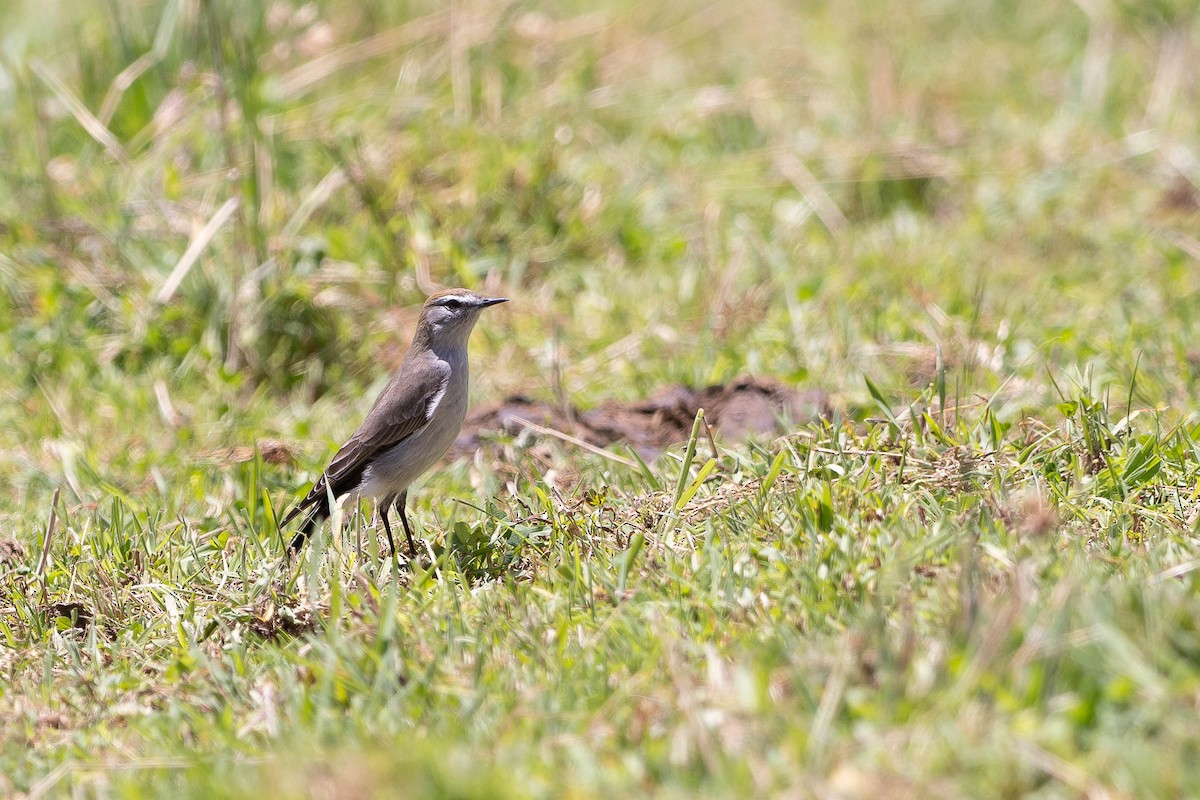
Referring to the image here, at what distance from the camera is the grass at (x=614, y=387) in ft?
10.2

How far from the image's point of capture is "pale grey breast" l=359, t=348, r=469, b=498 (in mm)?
5109

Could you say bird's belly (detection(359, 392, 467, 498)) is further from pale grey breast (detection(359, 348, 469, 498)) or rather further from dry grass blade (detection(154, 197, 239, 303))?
dry grass blade (detection(154, 197, 239, 303))

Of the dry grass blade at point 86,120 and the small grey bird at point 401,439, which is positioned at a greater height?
the dry grass blade at point 86,120

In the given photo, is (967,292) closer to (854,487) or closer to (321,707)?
(854,487)

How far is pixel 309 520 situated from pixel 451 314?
1063 millimetres

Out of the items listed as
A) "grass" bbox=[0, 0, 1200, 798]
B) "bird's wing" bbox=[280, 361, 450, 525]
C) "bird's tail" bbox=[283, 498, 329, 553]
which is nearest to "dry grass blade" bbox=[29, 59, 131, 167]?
"grass" bbox=[0, 0, 1200, 798]

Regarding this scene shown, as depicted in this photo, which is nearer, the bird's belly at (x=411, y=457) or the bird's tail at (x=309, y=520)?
the bird's tail at (x=309, y=520)

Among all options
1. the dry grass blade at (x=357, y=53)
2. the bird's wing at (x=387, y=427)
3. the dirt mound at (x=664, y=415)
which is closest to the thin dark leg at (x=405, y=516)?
the bird's wing at (x=387, y=427)

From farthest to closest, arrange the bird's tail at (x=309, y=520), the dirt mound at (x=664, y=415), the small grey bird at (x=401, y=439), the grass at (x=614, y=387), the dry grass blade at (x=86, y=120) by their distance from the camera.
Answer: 1. the dry grass blade at (x=86, y=120)
2. the dirt mound at (x=664, y=415)
3. the small grey bird at (x=401, y=439)
4. the bird's tail at (x=309, y=520)
5. the grass at (x=614, y=387)

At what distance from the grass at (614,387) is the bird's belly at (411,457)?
0.25 meters

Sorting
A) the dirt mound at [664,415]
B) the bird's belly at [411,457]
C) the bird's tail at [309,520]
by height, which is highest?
the bird's belly at [411,457]

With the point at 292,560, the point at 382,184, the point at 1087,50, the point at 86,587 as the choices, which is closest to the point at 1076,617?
the point at 292,560

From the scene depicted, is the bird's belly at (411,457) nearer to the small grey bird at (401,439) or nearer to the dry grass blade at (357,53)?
the small grey bird at (401,439)

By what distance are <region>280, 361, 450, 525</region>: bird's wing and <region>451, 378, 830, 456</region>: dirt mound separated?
0.54 meters
